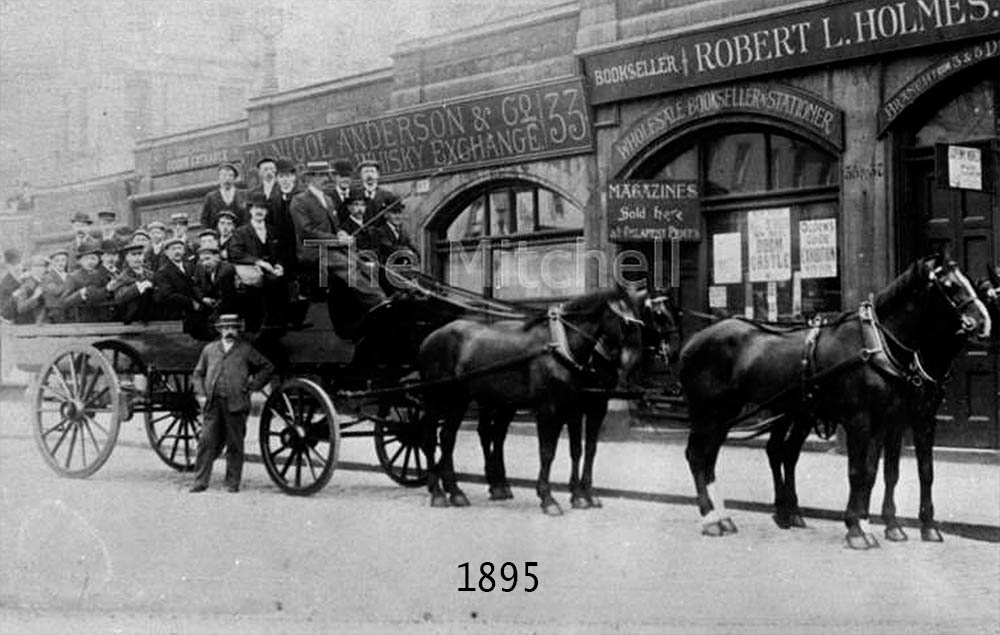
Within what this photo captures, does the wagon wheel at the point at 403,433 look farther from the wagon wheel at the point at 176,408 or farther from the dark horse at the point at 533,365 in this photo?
the wagon wheel at the point at 176,408

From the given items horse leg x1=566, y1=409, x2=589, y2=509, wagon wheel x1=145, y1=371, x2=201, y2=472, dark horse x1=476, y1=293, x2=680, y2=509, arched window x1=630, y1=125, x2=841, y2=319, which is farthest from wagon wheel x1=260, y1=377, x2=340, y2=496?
arched window x1=630, y1=125, x2=841, y2=319

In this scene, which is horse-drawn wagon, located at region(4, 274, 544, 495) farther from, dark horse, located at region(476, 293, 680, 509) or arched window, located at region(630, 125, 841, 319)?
arched window, located at region(630, 125, 841, 319)

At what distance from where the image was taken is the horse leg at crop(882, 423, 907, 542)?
23.9 feet

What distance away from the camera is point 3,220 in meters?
10.6

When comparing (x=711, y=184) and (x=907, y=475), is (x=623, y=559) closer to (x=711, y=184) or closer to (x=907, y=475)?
(x=907, y=475)

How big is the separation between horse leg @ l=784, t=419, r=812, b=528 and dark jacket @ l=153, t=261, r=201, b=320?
502cm

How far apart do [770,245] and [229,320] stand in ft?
17.7

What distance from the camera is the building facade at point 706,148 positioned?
10.4 m

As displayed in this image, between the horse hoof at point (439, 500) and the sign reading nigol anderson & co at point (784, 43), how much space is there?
17.8 ft

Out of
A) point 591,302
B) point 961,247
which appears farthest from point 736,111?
point 591,302

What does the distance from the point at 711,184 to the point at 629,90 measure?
1359 mm

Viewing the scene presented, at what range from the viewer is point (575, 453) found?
8328mm

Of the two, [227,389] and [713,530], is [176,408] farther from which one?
[713,530]

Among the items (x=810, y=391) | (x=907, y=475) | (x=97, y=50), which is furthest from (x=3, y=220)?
(x=907, y=475)
